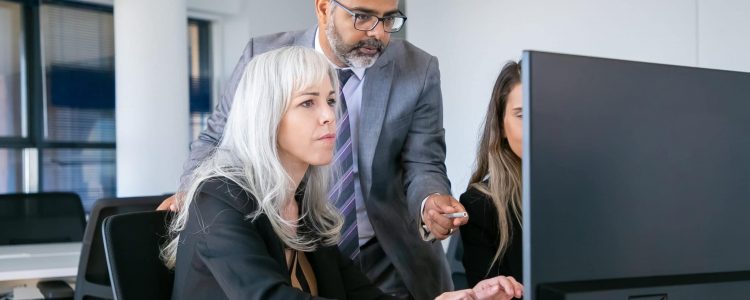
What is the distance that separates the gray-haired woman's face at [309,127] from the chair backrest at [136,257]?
0.31 metres

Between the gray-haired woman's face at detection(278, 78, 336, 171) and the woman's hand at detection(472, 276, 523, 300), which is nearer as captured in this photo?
the woman's hand at detection(472, 276, 523, 300)

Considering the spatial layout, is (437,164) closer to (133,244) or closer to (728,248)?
(133,244)

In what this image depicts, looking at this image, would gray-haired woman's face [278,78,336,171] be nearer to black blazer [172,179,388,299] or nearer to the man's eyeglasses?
black blazer [172,179,388,299]

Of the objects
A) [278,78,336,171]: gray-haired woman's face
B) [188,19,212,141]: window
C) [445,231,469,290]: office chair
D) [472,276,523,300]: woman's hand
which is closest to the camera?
[472,276,523,300]: woman's hand

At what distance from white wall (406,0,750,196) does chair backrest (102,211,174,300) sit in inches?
112

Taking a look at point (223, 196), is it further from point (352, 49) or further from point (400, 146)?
point (400, 146)

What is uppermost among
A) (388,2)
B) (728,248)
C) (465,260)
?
(388,2)

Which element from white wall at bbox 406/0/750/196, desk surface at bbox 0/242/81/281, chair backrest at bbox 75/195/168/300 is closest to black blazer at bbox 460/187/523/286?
chair backrest at bbox 75/195/168/300

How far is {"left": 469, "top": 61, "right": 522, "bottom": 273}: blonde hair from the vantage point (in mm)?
1934

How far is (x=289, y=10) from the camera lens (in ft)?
23.3

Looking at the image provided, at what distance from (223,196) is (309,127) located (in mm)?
237

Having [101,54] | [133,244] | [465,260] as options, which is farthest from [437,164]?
[101,54]

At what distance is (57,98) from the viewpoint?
20.8ft

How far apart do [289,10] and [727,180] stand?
6.54m
